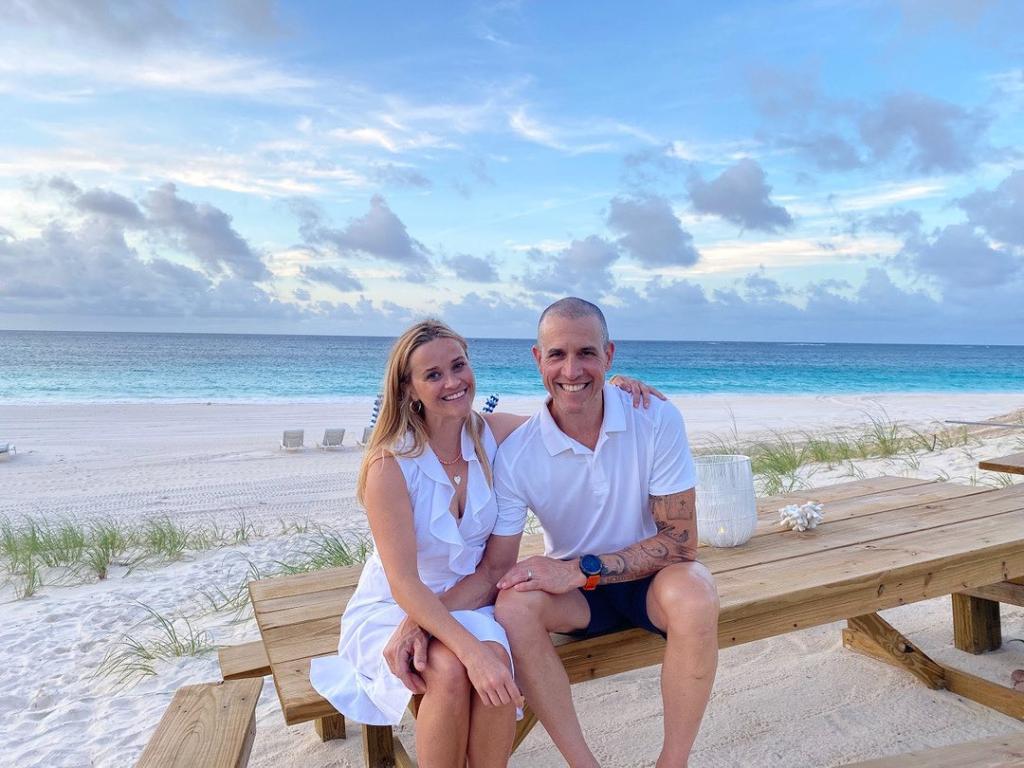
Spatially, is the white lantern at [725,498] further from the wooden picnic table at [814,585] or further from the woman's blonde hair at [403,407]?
the woman's blonde hair at [403,407]

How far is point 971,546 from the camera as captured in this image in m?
2.56

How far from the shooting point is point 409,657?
6.65 ft

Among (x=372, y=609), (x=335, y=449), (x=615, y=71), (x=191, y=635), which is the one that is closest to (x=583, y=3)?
(x=615, y=71)

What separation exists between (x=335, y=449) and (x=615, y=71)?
30.1 ft

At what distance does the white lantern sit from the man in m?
0.23

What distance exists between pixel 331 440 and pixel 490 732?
40.7 feet

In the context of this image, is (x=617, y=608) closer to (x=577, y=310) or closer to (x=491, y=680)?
(x=491, y=680)

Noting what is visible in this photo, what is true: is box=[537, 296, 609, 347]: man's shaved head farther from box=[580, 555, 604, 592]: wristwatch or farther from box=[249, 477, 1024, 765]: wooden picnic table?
box=[249, 477, 1024, 765]: wooden picnic table

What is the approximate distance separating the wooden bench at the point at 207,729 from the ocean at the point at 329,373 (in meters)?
23.8

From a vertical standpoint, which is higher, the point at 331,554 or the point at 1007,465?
the point at 1007,465

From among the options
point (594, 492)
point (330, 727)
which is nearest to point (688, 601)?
point (594, 492)

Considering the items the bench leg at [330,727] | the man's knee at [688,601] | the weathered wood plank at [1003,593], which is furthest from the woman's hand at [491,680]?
the weathered wood plank at [1003,593]

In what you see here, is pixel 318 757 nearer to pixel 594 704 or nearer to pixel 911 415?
pixel 594 704

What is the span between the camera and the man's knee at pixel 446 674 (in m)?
1.94
